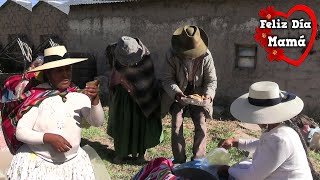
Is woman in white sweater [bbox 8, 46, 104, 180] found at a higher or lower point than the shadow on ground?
higher

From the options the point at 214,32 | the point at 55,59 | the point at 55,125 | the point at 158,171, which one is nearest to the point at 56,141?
the point at 55,125

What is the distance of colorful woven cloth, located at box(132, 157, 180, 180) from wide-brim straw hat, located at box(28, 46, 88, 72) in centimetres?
96

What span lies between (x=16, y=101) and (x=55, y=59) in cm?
44

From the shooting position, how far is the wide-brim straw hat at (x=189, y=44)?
15.4ft

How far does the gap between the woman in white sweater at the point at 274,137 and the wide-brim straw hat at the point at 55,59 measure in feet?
4.22

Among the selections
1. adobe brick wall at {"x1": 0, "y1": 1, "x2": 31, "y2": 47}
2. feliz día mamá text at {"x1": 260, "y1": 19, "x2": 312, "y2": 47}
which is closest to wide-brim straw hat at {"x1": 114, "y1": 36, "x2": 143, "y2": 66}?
feliz día mamá text at {"x1": 260, "y1": 19, "x2": 312, "y2": 47}

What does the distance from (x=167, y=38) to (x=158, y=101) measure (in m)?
4.87

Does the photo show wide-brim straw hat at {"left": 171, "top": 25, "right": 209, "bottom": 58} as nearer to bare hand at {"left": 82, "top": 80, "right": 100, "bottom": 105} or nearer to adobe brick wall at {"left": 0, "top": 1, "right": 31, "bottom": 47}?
bare hand at {"left": 82, "top": 80, "right": 100, "bottom": 105}

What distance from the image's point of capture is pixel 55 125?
2902 millimetres

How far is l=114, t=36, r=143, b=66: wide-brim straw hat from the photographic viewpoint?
4.94 meters

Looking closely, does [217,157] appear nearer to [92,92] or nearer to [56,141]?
[92,92]

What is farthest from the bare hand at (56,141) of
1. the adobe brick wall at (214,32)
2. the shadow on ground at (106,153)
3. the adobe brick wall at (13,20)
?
the adobe brick wall at (13,20)

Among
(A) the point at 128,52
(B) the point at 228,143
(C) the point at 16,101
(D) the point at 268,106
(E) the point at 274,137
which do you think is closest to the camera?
(E) the point at 274,137

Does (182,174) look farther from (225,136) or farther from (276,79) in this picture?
(276,79)
